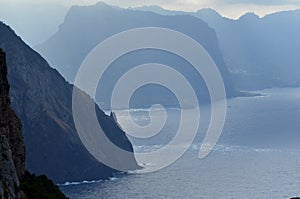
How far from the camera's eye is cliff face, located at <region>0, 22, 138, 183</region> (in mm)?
132750

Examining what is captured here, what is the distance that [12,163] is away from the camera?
24.4m

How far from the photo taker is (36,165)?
132 metres

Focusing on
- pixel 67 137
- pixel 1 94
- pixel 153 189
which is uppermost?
pixel 67 137

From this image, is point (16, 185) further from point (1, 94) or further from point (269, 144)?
point (269, 144)

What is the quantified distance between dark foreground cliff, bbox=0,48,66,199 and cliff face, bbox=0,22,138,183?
9133cm

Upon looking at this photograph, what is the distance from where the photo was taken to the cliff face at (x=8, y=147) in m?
22.5

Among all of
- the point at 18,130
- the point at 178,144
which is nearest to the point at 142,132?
the point at 178,144

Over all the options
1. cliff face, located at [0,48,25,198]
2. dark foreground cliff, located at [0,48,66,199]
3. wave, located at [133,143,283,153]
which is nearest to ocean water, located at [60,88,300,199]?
wave, located at [133,143,283,153]

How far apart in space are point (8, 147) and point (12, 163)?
33.1 inches

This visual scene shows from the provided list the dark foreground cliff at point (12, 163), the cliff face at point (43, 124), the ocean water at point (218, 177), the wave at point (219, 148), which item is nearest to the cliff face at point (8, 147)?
the dark foreground cliff at point (12, 163)

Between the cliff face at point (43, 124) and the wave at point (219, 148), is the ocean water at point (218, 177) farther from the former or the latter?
the cliff face at point (43, 124)

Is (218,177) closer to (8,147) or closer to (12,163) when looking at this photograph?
(12,163)

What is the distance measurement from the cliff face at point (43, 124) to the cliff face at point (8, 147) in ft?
300

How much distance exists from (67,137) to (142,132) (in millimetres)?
61684
